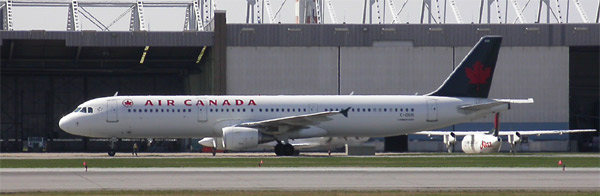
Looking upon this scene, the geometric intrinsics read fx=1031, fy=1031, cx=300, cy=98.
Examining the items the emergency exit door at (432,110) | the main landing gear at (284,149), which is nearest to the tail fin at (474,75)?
the emergency exit door at (432,110)

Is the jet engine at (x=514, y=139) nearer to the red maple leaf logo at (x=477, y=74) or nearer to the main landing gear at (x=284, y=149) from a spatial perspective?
the red maple leaf logo at (x=477, y=74)

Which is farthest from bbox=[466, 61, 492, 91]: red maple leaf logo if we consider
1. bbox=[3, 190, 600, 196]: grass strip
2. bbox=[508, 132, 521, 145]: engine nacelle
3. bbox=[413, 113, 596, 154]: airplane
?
bbox=[3, 190, 600, 196]: grass strip

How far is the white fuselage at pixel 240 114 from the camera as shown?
49438 millimetres

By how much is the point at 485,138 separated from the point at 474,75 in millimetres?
5392

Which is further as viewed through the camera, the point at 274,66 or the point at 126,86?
the point at 126,86

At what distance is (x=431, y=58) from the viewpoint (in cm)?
6456

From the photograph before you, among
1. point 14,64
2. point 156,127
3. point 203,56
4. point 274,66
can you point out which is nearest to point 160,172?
point 156,127

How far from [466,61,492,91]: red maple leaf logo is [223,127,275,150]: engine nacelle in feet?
37.5

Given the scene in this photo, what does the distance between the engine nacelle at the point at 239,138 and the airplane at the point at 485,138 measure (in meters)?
9.56

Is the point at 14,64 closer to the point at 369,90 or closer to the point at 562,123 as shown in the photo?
the point at 369,90

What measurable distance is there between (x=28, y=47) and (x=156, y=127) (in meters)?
21.8

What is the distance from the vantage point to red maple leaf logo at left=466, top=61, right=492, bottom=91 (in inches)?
2048

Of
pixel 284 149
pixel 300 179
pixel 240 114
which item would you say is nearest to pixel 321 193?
pixel 300 179

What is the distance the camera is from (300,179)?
2886 centimetres
